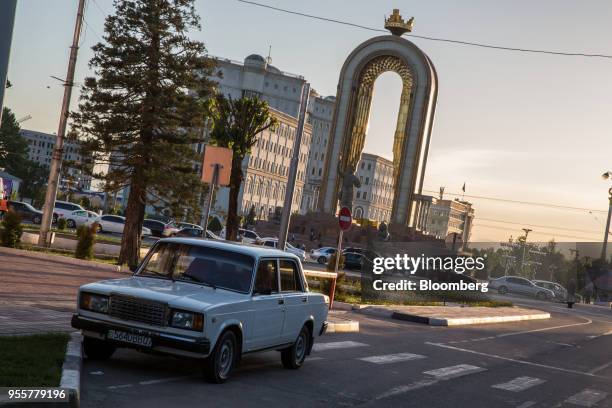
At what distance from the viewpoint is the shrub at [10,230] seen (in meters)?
31.8

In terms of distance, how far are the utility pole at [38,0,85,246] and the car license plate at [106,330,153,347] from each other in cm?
2378

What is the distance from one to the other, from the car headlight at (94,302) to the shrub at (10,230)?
21.6m

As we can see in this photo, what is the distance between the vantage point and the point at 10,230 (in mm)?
31922

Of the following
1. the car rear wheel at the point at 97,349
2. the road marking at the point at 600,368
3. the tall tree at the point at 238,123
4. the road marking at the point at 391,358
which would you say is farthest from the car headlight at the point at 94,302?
the tall tree at the point at 238,123

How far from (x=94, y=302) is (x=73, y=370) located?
1684 mm

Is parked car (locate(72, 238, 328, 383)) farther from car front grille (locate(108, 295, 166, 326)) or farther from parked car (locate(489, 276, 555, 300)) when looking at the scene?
parked car (locate(489, 276, 555, 300))

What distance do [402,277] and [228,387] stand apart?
1313 inches

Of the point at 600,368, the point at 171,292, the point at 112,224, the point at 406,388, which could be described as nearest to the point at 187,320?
the point at 171,292

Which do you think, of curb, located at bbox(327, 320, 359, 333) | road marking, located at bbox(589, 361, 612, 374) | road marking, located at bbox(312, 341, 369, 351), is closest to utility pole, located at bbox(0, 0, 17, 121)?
road marking, located at bbox(312, 341, 369, 351)

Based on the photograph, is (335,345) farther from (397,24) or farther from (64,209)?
(397,24)

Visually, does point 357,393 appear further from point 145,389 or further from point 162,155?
point 162,155

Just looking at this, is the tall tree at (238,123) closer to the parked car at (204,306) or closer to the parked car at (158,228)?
the parked car at (158,228)

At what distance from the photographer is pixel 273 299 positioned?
1268cm

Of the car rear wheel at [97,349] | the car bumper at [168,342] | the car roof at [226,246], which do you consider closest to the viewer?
the car bumper at [168,342]
